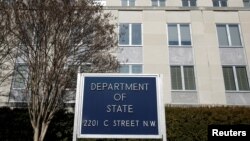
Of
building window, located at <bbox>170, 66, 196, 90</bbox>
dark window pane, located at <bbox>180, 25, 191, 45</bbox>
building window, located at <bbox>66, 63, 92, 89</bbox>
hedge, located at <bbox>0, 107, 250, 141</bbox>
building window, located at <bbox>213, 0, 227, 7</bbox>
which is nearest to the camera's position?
building window, located at <bbox>66, 63, 92, 89</bbox>

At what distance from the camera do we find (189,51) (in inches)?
857

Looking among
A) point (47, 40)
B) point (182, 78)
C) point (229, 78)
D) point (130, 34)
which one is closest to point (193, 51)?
point (182, 78)

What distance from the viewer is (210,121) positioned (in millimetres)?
14820

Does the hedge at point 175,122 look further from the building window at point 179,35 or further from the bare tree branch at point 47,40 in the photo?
the building window at point 179,35

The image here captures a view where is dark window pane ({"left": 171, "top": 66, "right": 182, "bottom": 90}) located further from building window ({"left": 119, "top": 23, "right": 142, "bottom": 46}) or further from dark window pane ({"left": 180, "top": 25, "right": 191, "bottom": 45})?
building window ({"left": 119, "top": 23, "right": 142, "bottom": 46})

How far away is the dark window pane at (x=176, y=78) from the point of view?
20.6 meters

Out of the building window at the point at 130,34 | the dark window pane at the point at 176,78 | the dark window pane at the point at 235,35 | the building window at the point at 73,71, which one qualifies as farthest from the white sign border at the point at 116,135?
the dark window pane at the point at 235,35

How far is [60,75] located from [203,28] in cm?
1327

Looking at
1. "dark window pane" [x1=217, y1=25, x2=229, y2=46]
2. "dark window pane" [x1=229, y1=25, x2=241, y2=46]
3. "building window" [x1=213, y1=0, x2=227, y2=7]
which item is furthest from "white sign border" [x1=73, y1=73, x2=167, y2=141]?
"building window" [x1=213, y1=0, x2=227, y2=7]

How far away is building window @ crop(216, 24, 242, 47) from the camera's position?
22.3 meters

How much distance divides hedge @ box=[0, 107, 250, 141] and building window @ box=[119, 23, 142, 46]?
7.87 metres

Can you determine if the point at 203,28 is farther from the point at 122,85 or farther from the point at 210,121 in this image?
the point at 122,85

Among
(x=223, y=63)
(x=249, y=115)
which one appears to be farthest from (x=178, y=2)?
(x=249, y=115)

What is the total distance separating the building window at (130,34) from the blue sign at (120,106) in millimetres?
16549
